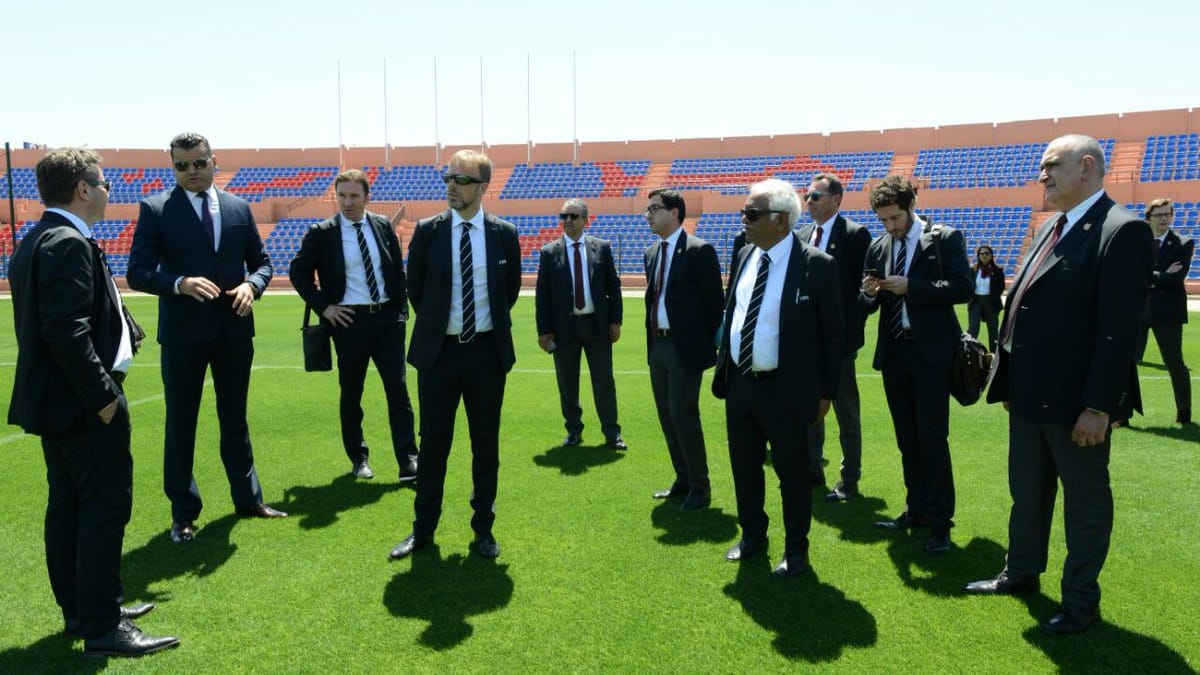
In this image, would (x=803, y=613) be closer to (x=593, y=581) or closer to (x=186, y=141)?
(x=593, y=581)

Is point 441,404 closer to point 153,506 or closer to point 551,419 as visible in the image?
point 153,506

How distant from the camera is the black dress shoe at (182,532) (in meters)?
4.64

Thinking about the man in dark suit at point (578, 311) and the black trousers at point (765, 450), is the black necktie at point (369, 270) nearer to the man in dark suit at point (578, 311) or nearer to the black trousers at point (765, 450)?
the man in dark suit at point (578, 311)

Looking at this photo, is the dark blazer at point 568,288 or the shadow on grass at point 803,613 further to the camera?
the dark blazer at point 568,288

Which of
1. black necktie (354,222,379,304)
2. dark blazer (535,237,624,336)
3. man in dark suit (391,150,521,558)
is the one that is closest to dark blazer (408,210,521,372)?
man in dark suit (391,150,521,558)

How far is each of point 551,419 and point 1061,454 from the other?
5.18 meters

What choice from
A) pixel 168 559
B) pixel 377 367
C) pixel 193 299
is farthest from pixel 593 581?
pixel 193 299

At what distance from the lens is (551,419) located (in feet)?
26.3

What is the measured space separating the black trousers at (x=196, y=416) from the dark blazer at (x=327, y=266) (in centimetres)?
81

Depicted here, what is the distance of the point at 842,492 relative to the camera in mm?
5457

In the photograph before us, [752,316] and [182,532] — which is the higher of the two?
[752,316]

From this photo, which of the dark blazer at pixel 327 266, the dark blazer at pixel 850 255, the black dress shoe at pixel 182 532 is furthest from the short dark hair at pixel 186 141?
the dark blazer at pixel 850 255

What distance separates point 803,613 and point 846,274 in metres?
2.34

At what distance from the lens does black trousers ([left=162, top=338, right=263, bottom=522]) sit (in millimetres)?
4777
